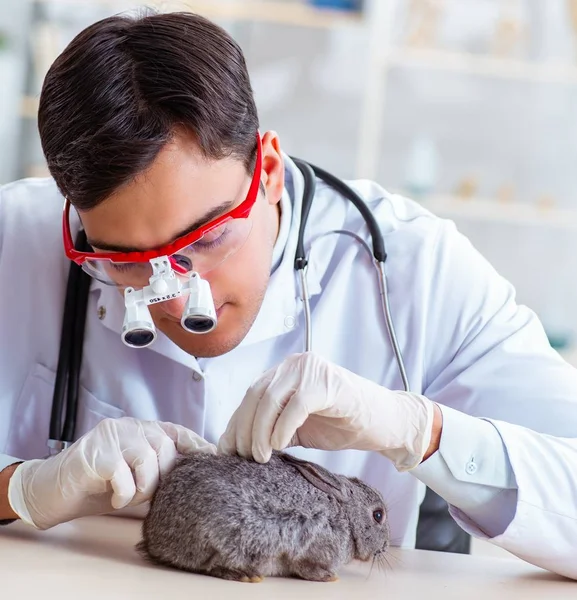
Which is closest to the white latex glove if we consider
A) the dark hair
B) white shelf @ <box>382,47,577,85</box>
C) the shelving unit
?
the dark hair

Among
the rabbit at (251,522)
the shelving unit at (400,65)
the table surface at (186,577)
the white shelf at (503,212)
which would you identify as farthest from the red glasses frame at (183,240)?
the white shelf at (503,212)

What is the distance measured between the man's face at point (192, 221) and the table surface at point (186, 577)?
1.33ft

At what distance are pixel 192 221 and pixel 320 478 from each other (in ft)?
1.54

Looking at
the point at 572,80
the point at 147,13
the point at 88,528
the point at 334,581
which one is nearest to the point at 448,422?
the point at 334,581

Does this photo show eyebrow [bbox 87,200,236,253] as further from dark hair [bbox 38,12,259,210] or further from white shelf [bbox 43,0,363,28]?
white shelf [bbox 43,0,363,28]

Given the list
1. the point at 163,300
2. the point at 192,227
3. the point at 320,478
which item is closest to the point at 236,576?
the point at 320,478

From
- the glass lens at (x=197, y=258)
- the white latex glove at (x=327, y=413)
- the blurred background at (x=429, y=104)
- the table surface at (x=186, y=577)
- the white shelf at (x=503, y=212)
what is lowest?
the table surface at (x=186, y=577)

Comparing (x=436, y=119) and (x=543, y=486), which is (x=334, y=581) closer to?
(x=543, y=486)

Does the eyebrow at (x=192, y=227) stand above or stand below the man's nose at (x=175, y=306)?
above

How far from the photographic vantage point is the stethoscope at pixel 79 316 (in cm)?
166

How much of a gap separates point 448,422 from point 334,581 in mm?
334

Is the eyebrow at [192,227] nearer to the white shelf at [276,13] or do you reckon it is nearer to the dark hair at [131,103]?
the dark hair at [131,103]

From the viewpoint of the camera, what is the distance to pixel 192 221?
57.2 inches

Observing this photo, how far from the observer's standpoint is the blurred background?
13.6 feet
